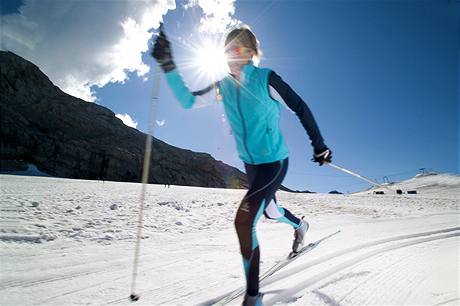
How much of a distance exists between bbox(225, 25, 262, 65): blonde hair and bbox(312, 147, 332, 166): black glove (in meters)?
1.12

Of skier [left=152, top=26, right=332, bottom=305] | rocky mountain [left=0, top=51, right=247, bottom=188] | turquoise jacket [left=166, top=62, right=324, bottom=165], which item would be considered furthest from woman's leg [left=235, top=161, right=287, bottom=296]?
rocky mountain [left=0, top=51, right=247, bottom=188]

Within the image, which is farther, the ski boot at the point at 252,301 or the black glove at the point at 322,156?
the black glove at the point at 322,156

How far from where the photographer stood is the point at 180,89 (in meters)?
3.34

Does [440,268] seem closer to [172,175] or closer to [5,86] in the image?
[172,175]

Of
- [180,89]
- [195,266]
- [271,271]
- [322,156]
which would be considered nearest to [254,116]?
[322,156]

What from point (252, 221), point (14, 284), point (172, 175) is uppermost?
point (172, 175)

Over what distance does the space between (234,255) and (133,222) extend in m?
3.55

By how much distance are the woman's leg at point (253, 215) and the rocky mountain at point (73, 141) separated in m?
89.4

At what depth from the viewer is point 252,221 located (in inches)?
101

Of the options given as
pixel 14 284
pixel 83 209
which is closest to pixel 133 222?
pixel 83 209

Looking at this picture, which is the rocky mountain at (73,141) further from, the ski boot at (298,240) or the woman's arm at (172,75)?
the ski boot at (298,240)

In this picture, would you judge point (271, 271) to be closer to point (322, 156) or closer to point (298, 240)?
point (298, 240)

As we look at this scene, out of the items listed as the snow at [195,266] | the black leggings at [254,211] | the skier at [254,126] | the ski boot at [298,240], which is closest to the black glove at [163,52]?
the skier at [254,126]

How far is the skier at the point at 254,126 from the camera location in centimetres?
257
